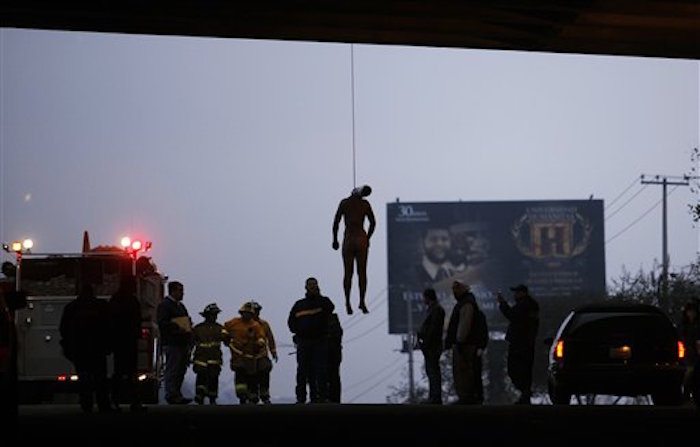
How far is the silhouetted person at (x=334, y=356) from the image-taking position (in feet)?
92.6

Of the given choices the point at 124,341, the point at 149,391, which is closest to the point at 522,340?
the point at 149,391

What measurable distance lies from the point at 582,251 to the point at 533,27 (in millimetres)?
90133

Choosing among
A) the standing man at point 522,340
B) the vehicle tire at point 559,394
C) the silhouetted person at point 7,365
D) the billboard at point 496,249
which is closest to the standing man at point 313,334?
the standing man at point 522,340

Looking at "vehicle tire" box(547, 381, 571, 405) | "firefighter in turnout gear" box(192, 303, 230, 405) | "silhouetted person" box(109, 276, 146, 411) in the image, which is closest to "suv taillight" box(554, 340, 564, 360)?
"vehicle tire" box(547, 381, 571, 405)

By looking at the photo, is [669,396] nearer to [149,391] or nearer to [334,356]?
[334,356]

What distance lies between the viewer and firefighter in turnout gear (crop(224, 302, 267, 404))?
28.4 m

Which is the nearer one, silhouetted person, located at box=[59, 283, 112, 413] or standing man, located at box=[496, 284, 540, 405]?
silhouetted person, located at box=[59, 283, 112, 413]

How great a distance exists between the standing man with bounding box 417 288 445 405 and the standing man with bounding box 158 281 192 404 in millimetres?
3390

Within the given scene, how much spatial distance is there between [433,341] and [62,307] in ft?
21.1

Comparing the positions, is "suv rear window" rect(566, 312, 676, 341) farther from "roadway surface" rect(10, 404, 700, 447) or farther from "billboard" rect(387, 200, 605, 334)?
"billboard" rect(387, 200, 605, 334)

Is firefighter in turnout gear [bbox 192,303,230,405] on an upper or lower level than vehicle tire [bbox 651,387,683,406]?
upper

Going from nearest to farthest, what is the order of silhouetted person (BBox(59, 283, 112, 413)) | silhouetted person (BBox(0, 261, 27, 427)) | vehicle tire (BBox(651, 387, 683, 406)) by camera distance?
silhouetted person (BBox(0, 261, 27, 427)), silhouetted person (BBox(59, 283, 112, 413)), vehicle tire (BBox(651, 387, 683, 406))

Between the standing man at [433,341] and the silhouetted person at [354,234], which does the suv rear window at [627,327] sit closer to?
the standing man at [433,341]

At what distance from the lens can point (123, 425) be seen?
57.6 feet
